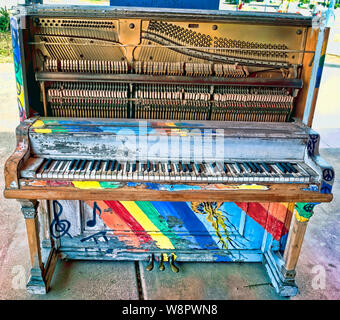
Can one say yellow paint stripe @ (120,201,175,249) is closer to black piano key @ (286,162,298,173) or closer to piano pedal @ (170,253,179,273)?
piano pedal @ (170,253,179,273)

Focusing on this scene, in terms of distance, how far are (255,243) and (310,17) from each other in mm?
1824

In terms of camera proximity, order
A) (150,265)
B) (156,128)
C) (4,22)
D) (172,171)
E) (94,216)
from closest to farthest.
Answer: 1. (172,171)
2. (156,128)
3. (94,216)
4. (150,265)
5. (4,22)

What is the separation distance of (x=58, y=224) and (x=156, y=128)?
121 cm

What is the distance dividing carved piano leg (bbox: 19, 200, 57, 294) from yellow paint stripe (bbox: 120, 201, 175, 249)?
0.67 meters

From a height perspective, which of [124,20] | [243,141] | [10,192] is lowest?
[10,192]

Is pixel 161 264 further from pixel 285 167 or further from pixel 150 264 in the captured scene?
pixel 285 167

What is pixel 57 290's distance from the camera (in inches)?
106

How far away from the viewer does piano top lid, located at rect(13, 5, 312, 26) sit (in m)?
2.27

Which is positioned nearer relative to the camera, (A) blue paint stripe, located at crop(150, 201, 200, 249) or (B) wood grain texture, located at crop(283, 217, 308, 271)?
(B) wood grain texture, located at crop(283, 217, 308, 271)

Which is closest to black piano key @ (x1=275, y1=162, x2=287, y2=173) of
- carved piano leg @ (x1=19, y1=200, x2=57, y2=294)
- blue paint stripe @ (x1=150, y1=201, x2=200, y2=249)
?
blue paint stripe @ (x1=150, y1=201, x2=200, y2=249)

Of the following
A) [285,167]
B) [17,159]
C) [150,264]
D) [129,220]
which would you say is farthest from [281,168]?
[17,159]

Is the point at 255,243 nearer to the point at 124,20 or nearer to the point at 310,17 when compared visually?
the point at 310,17

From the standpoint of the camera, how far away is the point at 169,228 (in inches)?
112
